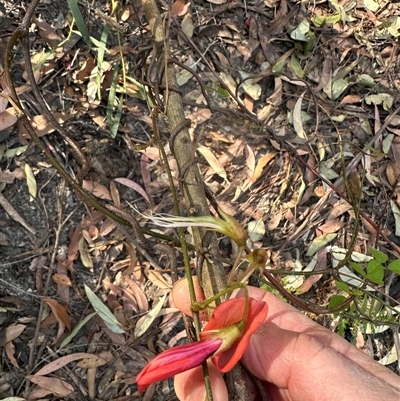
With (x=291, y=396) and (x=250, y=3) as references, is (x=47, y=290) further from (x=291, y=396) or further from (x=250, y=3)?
(x=250, y=3)

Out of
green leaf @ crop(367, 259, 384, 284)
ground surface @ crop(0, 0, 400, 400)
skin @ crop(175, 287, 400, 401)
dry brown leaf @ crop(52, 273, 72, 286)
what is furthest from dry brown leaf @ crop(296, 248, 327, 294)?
dry brown leaf @ crop(52, 273, 72, 286)

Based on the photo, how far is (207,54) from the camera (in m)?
1.88

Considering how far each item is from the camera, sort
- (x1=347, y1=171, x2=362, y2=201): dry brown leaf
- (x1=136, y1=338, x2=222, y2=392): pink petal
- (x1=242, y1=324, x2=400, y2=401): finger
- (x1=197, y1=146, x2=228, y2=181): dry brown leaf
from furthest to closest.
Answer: (x1=347, y1=171, x2=362, y2=201): dry brown leaf → (x1=197, y1=146, x2=228, y2=181): dry brown leaf → (x1=242, y1=324, x2=400, y2=401): finger → (x1=136, y1=338, x2=222, y2=392): pink petal

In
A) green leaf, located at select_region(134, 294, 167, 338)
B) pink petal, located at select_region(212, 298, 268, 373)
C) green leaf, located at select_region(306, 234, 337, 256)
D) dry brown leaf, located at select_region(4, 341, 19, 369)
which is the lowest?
green leaf, located at select_region(306, 234, 337, 256)

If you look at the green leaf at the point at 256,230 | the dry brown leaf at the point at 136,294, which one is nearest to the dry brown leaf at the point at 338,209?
the green leaf at the point at 256,230

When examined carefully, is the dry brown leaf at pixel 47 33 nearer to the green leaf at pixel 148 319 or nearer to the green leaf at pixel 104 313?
the green leaf at pixel 104 313

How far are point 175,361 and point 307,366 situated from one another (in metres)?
0.43

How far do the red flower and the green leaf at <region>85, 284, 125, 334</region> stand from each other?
2.84ft

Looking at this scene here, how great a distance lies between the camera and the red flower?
820 mm

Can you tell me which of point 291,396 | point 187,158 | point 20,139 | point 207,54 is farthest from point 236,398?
point 207,54

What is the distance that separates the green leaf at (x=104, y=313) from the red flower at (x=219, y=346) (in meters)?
0.86

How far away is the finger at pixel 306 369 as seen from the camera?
3.48ft

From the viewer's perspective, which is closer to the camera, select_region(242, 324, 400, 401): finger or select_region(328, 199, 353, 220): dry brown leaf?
select_region(242, 324, 400, 401): finger

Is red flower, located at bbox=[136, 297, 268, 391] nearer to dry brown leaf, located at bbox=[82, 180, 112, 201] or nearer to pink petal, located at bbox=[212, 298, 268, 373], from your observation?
pink petal, located at bbox=[212, 298, 268, 373]
